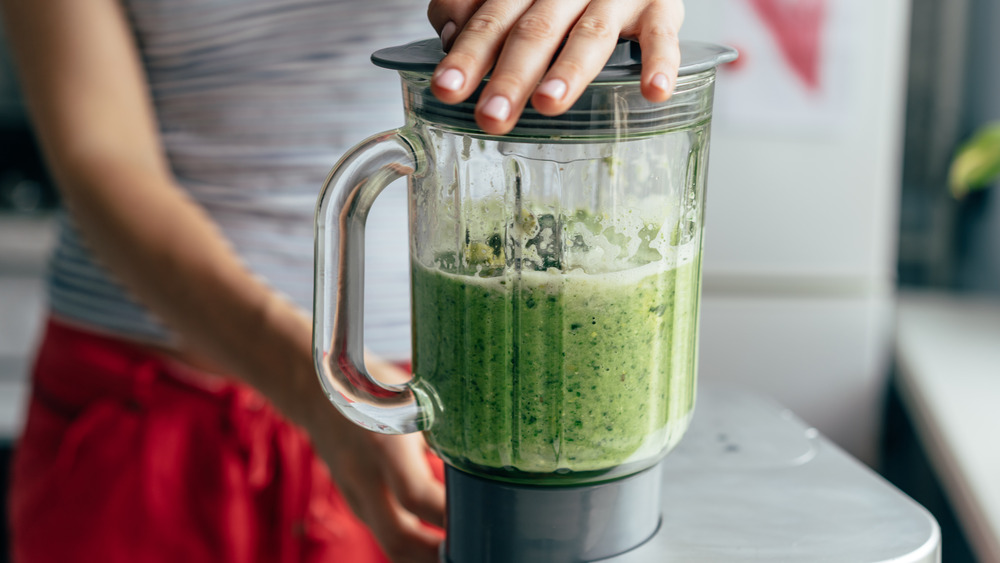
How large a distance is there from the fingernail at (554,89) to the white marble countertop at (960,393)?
74 cm

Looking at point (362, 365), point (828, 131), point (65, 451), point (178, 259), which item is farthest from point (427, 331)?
point (828, 131)

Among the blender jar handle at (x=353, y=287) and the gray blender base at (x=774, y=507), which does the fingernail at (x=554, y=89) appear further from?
the gray blender base at (x=774, y=507)

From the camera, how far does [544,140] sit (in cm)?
39

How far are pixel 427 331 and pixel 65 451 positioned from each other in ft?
1.67

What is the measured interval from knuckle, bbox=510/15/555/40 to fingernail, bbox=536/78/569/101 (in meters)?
0.03

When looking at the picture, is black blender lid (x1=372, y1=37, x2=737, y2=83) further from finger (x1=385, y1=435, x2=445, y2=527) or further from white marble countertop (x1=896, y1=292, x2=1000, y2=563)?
white marble countertop (x1=896, y1=292, x2=1000, y2=563)

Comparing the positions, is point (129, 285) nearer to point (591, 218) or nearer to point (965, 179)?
point (591, 218)

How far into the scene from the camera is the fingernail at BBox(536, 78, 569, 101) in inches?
13.5

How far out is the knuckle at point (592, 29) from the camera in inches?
14.4

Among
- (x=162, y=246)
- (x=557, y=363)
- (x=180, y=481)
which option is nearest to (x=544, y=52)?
(x=557, y=363)

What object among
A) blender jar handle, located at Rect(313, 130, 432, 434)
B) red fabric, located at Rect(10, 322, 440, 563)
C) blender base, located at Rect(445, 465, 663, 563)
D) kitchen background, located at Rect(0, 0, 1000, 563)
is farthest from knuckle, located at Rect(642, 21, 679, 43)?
kitchen background, located at Rect(0, 0, 1000, 563)

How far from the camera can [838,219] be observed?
5.08 ft

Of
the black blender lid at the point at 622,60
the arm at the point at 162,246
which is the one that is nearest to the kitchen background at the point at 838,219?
the arm at the point at 162,246

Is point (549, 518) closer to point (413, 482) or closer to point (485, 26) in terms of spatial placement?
point (413, 482)
